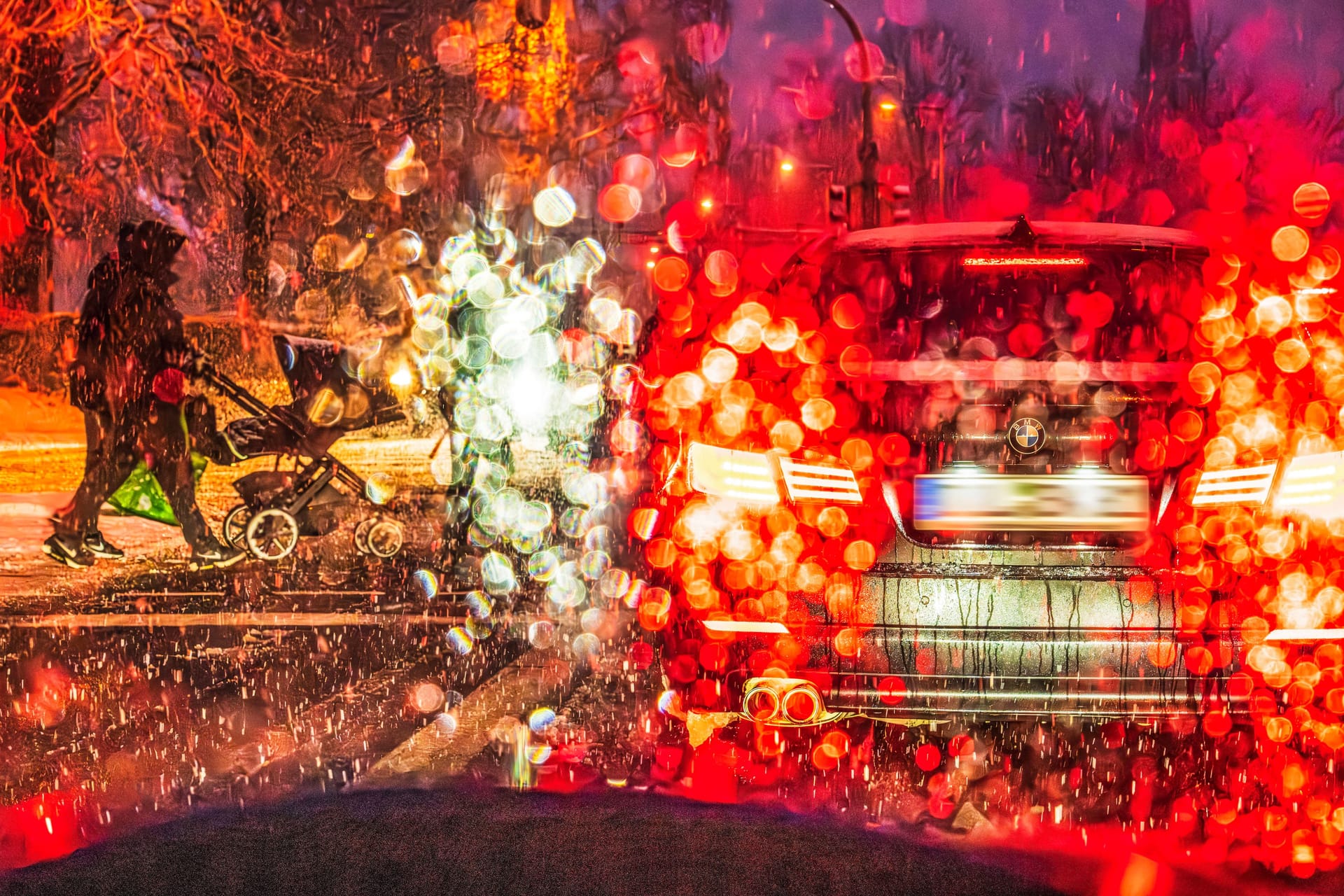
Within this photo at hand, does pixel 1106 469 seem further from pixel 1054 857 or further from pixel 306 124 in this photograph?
pixel 306 124

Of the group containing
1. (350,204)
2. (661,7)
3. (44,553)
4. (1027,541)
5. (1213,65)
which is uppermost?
(1213,65)

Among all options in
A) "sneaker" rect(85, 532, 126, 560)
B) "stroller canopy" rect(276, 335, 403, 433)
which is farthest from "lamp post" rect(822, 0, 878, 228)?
"sneaker" rect(85, 532, 126, 560)

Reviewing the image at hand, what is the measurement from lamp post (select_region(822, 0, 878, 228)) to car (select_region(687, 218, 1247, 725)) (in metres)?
19.5

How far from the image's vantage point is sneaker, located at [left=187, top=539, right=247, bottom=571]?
11.9 meters

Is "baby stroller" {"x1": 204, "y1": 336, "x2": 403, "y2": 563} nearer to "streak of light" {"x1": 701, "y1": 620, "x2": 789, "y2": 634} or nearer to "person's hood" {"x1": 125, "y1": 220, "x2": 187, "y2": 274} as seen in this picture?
"person's hood" {"x1": 125, "y1": 220, "x2": 187, "y2": 274}

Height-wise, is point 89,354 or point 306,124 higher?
point 306,124

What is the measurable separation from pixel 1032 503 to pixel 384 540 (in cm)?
815

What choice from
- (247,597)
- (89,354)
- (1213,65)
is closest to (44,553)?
(89,354)

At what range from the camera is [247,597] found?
418 inches

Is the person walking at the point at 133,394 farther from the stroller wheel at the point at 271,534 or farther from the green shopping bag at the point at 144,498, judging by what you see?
the stroller wheel at the point at 271,534

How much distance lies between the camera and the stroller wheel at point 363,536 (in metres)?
12.1

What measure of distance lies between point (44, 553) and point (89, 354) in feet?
8.65

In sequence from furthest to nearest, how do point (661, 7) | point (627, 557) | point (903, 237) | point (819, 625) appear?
point (661, 7), point (627, 557), point (903, 237), point (819, 625)

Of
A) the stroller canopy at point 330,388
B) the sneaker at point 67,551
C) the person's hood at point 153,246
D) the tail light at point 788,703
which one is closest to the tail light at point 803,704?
the tail light at point 788,703
